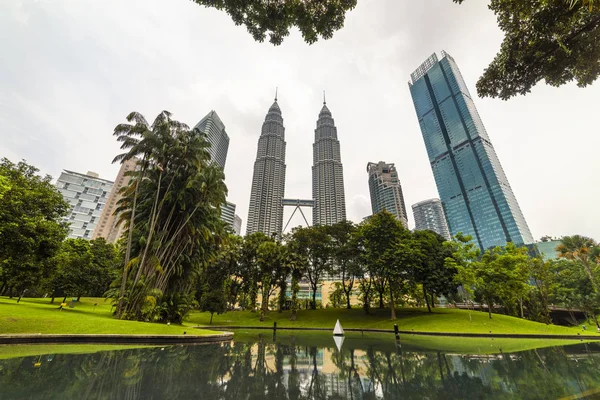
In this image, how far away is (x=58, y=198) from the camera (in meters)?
21.0

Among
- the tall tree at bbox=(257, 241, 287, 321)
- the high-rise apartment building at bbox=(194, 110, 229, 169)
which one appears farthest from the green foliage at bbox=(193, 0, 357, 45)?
the high-rise apartment building at bbox=(194, 110, 229, 169)

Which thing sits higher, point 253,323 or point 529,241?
point 529,241

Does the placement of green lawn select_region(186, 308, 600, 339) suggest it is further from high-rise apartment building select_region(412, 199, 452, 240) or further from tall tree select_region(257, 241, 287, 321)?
high-rise apartment building select_region(412, 199, 452, 240)

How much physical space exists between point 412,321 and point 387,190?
384ft

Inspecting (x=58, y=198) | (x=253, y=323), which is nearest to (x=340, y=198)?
(x=253, y=323)

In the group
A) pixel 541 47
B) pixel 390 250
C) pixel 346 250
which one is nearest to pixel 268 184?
pixel 346 250

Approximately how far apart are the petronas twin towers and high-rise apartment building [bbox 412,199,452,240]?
9176 cm

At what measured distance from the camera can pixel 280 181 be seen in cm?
11881

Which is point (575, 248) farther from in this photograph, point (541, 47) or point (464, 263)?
point (541, 47)

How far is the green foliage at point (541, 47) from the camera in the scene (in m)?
7.91

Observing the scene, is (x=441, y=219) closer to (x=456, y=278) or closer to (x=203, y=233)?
(x=456, y=278)

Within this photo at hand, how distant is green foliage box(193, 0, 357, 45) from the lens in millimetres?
8797

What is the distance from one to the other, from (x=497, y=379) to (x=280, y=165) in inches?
4707

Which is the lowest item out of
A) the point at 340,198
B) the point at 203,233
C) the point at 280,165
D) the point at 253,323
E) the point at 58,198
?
the point at 253,323
